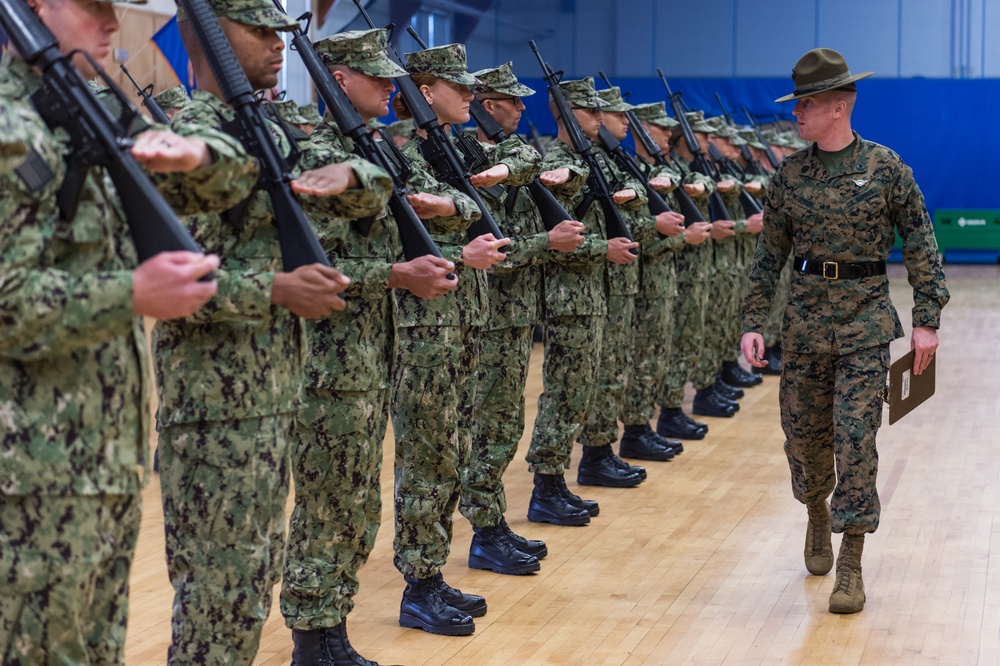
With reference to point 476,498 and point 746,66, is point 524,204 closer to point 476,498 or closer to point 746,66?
point 476,498

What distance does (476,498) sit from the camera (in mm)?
4328

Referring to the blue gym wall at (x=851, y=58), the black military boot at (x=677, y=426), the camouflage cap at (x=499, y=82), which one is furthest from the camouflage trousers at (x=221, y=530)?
the blue gym wall at (x=851, y=58)

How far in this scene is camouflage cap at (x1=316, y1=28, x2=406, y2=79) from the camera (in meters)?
3.19

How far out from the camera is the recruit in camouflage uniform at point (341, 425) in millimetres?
3055

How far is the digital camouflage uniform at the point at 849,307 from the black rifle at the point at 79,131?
7.88 feet

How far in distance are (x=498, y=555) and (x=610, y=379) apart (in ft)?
4.83

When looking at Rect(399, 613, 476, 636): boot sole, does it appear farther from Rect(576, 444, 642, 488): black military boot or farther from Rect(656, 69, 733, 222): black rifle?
Rect(656, 69, 733, 222): black rifle

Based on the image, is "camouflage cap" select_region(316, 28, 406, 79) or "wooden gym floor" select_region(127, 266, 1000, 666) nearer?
"camouflage cap" select_region(316, 28, 406, 79)

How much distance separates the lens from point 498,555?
429 cm

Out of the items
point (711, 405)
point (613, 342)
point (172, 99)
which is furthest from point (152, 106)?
point (711, 405)

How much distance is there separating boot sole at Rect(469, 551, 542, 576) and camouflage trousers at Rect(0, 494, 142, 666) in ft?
7.80

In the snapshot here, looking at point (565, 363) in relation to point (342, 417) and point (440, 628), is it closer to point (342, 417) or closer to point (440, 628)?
point (440, 628)

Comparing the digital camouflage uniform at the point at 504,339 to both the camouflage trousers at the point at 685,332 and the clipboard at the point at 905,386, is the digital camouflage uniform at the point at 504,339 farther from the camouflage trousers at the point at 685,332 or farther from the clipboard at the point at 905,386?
the camouflage trousers at the point at 685,332

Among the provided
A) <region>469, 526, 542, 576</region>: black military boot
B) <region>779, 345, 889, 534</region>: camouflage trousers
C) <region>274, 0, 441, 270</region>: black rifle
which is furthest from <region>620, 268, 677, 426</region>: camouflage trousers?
Answer: <region>274, 0, 441, 270</region>: black rifle
